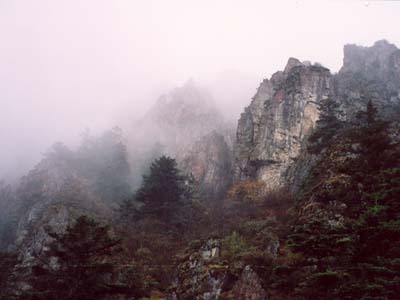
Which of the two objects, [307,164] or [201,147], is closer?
[307,164]

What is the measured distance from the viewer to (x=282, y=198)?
34.8 m

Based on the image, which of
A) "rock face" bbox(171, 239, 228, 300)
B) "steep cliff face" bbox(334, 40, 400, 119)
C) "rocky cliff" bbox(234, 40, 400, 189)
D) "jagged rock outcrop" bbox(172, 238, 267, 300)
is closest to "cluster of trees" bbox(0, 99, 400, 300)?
"jagged rock outcrop" bbox(172, 238, 267, 300)

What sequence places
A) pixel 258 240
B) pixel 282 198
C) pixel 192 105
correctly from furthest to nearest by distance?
pixel 192 105, pixel 282 198, pixel 258 240

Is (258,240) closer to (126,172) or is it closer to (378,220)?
(378,220)

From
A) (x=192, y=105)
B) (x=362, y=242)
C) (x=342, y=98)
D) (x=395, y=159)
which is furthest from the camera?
(x=192, y=105)

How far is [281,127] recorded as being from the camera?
5212 cm

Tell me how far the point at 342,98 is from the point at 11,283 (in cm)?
4253

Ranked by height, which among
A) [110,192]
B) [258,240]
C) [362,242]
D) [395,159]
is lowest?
[362,242]

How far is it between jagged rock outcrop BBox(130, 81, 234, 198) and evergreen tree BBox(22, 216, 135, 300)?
34.5 metres

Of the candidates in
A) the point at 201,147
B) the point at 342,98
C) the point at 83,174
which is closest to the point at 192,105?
the point at 201,147


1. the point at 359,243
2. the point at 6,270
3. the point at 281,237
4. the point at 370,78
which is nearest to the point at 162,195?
the point at 6,270

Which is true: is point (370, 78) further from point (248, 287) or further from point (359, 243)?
point (359, 243)

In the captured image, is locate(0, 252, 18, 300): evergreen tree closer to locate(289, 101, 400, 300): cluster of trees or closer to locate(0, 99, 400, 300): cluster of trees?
locate(0, 99, 400, 300): cluster of trees

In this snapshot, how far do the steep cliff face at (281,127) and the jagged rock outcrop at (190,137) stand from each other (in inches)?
194
